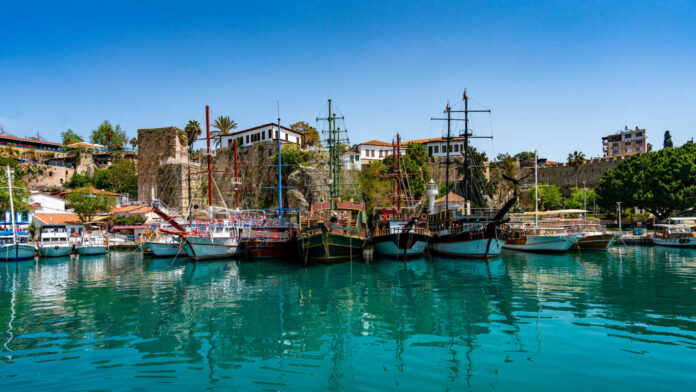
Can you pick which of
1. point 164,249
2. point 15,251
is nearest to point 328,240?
point 164,249

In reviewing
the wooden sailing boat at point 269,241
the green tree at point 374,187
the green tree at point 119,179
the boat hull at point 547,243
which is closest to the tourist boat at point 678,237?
the boat hull at point 547,243

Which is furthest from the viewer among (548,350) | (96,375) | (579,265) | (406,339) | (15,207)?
(15,207)

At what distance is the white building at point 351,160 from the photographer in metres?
52.0

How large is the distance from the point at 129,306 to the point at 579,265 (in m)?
23.8

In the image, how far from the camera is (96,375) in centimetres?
763

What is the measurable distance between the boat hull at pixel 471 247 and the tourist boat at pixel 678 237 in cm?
1905

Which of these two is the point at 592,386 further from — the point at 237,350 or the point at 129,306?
the point at 129,306

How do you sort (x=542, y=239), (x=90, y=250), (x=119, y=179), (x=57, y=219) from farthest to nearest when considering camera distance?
(x=119, y=179), (x=57, y=219), (x=90, y=250), (x=542, y=239)

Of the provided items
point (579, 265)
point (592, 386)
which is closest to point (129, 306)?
point (592, 386)

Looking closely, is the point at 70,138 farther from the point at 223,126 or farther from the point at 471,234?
the point at 471,234

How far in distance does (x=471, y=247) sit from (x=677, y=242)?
21866 millimetres

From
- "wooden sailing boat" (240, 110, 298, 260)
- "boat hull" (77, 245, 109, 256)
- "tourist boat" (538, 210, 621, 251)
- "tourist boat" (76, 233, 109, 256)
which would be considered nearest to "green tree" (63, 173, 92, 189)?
"tourist boat" (76, 233, 109, 256)

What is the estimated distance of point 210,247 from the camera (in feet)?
97.9

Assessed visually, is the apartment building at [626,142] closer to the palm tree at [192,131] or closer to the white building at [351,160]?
the white building at [351,160]
